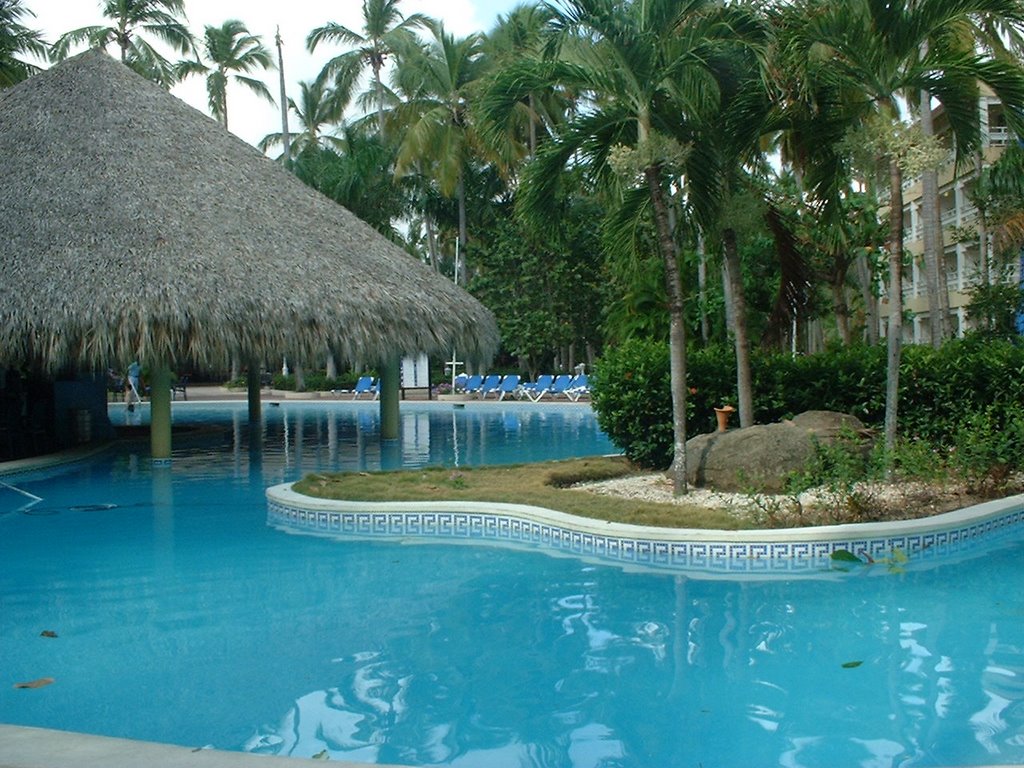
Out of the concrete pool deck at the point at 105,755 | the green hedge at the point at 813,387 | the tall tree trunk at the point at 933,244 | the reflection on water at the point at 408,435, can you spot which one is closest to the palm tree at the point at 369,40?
the reflection on water at the point at 408,435

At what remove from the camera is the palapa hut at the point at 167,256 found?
12.0 m

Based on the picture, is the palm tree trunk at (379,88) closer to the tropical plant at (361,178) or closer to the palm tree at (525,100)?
the tropical plant at (361,178)

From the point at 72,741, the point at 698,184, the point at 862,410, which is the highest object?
the point at 698,184

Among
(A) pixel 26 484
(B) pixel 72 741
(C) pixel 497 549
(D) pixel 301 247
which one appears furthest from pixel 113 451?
(B) pixel 72 741

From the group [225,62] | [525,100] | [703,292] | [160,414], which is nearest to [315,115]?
[225,62]

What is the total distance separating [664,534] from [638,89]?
3992 millimetres

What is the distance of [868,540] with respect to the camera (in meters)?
7.34

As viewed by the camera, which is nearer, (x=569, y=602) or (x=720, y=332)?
(x=569, y=602)

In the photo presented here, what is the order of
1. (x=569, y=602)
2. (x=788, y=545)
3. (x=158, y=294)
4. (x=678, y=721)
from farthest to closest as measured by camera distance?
(x=158, y=294), (x=788, y=545), (x=569, y=602), (x=678, y=721)

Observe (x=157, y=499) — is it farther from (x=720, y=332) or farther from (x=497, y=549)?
(x=720, y=332)

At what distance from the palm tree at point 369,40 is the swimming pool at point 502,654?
2744 cm

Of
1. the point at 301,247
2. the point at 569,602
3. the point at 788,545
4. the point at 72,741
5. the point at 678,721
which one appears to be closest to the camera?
the point at 72,741

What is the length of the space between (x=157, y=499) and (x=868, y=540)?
7350mm

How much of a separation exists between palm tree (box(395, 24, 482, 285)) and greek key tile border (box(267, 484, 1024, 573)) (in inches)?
778
